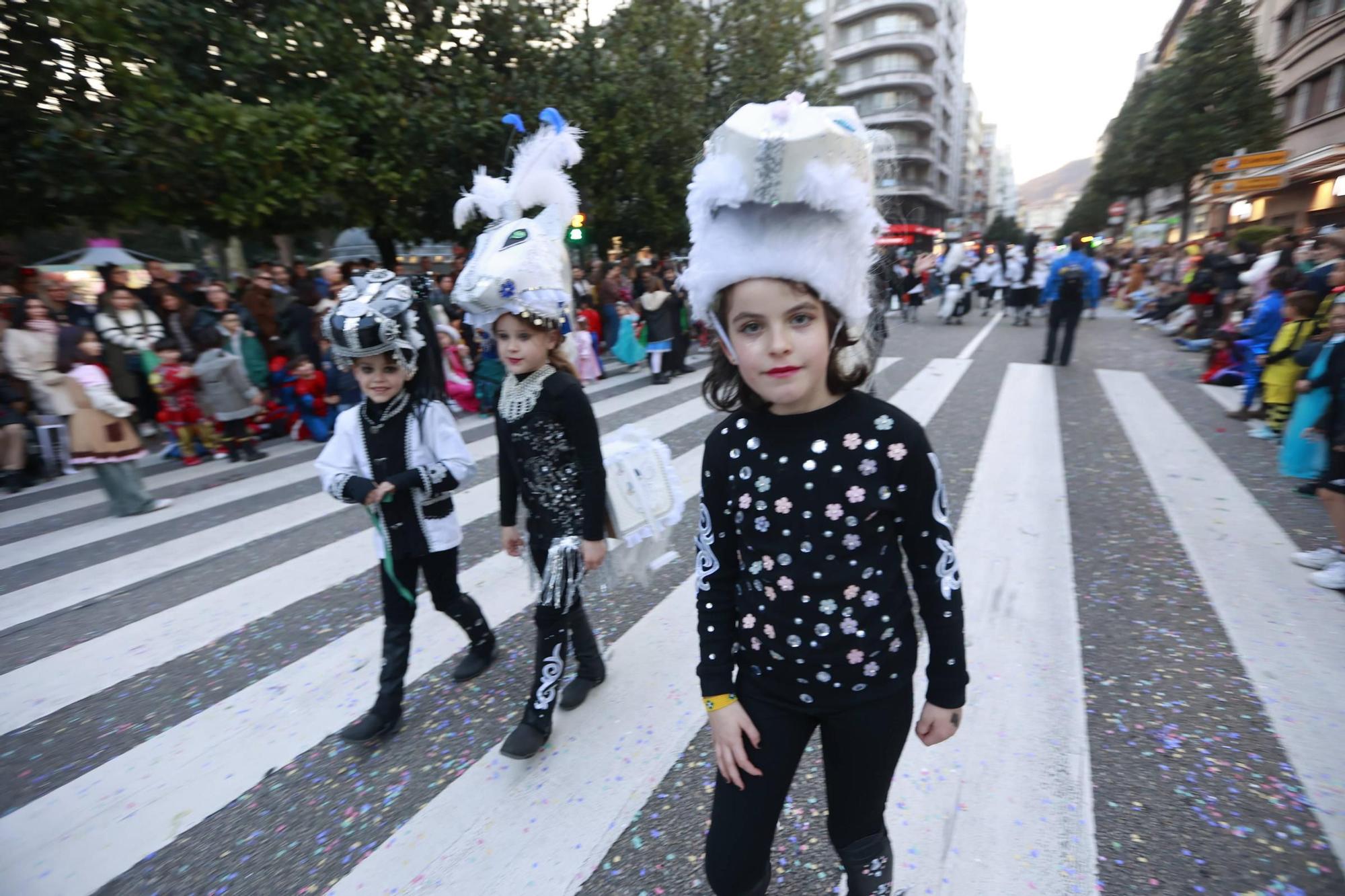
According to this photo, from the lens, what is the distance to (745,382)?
1.62 meters

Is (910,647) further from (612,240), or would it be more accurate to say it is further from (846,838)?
(612,240)

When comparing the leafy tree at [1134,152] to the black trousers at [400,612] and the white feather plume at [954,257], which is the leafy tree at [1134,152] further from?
the black trousers at [400,612]

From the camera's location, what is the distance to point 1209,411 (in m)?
7.75

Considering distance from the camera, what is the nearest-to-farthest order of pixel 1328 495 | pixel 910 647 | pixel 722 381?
pixel 910 647 → pixel 722 381 → pixel 1328 495

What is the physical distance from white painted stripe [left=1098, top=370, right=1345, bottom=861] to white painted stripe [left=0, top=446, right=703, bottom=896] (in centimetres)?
241

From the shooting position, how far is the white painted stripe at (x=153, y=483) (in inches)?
247

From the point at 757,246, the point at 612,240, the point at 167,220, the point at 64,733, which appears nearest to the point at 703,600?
the point at 757,246

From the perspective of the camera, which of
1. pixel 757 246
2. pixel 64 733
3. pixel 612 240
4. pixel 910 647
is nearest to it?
pixel 757 246

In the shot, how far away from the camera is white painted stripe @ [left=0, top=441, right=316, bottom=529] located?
628 centimetres

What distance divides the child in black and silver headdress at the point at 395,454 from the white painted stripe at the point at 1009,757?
2037 millimetres

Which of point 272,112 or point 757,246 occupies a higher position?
point 272,112

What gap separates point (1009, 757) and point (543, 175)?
3.00m

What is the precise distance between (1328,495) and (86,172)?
11.7 m

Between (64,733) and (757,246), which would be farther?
(64,733)
